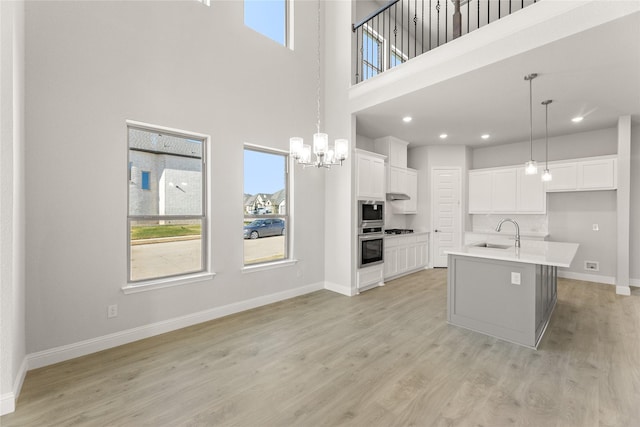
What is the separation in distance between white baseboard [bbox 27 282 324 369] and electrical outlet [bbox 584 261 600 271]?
5.97m

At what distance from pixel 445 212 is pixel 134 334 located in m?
6.40

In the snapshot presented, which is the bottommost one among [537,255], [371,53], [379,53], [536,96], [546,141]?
[537,255]

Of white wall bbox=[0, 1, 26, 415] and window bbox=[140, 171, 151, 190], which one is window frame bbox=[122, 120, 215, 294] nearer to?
window bbox=[140, 171, 151, 190]

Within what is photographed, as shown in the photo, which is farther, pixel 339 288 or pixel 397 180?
pixel 397 180

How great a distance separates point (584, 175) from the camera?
5301 millimetres

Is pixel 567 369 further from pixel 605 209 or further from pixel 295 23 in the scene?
pixel 295 23

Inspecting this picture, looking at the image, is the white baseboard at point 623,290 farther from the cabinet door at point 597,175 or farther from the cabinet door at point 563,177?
the cabinet door at point 563,177

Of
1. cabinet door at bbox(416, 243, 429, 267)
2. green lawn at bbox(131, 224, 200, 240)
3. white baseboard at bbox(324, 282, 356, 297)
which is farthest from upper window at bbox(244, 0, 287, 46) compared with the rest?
cabinet door at bbox(416, 243, 429, 267)

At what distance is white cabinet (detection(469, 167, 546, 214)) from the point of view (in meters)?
5.85

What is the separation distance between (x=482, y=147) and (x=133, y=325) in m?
7.70

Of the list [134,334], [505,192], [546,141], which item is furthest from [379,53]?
[134,334]

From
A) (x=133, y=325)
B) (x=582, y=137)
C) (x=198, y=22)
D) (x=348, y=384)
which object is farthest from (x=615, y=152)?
(x=133, y=325)

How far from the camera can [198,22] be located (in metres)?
3.47

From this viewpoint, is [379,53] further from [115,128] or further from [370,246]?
[115,128]
